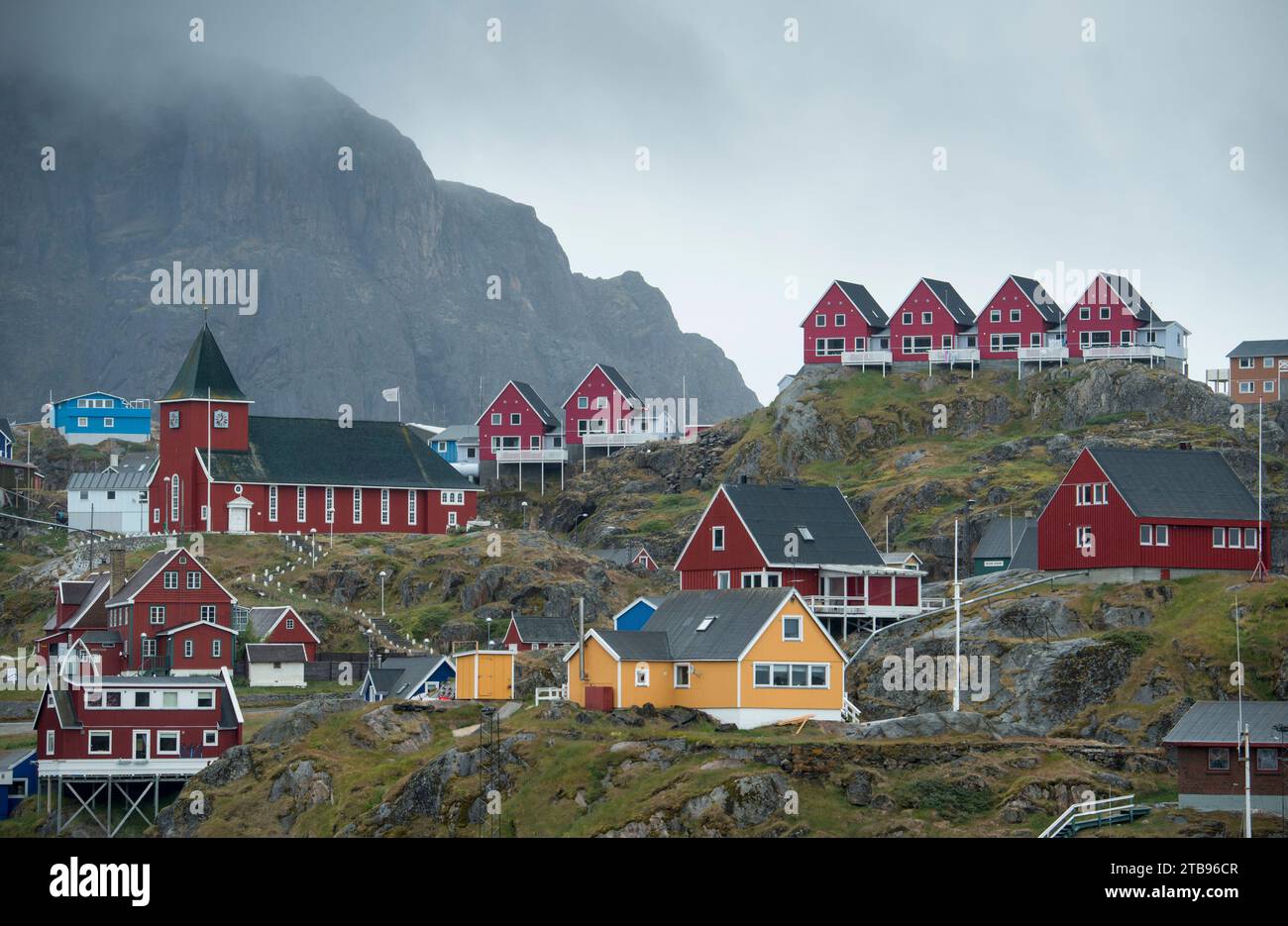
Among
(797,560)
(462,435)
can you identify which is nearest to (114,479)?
(462,435)

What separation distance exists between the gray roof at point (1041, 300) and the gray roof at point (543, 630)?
49006 mm

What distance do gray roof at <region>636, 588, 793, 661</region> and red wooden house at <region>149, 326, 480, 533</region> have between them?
48.3 metres

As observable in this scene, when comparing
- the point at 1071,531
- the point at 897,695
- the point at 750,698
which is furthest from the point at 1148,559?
the point at 750,698

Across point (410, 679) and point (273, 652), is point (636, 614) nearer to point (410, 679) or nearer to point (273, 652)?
point (410, 679)

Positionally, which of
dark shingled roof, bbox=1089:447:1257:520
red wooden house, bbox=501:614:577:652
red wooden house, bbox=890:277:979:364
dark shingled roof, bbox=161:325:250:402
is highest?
red wooden house, bbox=890:277:979:364

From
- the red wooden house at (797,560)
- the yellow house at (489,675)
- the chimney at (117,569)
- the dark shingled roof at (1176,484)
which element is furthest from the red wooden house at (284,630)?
the dark shingled roof at (1176,484)

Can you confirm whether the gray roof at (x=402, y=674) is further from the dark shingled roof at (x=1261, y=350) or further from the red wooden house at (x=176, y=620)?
the dark shingled roof at (x=1261, y=350)

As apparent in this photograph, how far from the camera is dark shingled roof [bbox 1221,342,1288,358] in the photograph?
6161 inches

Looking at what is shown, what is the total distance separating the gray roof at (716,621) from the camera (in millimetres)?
68312

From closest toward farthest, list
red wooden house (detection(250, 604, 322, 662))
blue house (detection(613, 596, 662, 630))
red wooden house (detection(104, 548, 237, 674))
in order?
1. blue house (detection(613, 596, 662, 630))
2. red wooden house (detection(104, 548, 237, 674))
3. red wooden house (detection(250, 604, 322, 662))

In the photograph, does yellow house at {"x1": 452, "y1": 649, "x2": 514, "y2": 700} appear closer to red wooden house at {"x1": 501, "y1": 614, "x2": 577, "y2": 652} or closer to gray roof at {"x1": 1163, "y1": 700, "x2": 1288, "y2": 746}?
red wooden house at {"x1": 501, "y1": 614, "x2": 577, "y2": 652}

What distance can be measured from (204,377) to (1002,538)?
47803 mm

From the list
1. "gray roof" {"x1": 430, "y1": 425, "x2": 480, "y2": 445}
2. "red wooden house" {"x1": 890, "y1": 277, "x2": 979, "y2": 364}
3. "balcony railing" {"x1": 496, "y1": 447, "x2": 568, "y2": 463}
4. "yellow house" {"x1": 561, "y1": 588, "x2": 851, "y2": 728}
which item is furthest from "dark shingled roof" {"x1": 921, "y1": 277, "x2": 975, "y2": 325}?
"yellow house" {"x1": 561, "y1": 588, "x2": 851, "y2": 728}

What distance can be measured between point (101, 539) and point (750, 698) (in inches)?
2292
